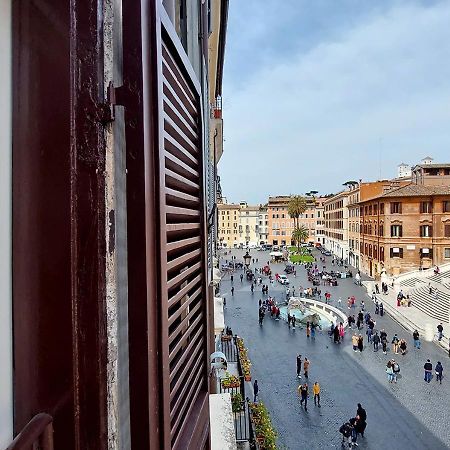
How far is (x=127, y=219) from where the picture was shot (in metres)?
1.27

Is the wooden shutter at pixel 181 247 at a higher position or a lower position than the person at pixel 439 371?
higher

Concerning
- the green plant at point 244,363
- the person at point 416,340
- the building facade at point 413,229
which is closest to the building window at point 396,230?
the building facade at point 413,229

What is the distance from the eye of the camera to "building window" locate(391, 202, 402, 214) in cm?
4159

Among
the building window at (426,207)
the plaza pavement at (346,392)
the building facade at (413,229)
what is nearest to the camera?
the plaza pavement at (346,392)

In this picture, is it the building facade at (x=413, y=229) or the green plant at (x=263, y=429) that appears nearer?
the green plant at (x=263, y=429)

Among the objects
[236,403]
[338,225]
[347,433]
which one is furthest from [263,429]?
[338,225]

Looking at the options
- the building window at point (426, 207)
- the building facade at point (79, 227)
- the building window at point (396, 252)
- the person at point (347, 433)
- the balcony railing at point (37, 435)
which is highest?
the building window at point (426, 207)

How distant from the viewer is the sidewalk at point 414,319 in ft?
71.7

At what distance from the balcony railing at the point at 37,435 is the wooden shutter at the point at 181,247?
38cm

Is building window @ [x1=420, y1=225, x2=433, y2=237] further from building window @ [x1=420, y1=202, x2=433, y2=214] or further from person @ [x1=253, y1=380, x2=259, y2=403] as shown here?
person @ [x1=253, y1=380, x2=259, y2=403]

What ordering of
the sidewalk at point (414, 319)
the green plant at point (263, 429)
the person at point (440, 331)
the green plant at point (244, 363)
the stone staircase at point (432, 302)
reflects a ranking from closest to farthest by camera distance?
the green plant at point (263, 429) < the green plant at point (244, 363) < the person at point (440, 331) < the sidewalk at point (414, 319) < the stone staircase at point (432, 302)

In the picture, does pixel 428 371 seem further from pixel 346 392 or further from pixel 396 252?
pixel 396 252

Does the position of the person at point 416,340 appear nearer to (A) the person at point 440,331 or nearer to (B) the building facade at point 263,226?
(A) the person at point 440,331

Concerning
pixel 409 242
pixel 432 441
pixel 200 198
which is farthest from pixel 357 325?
pixel 200 198
